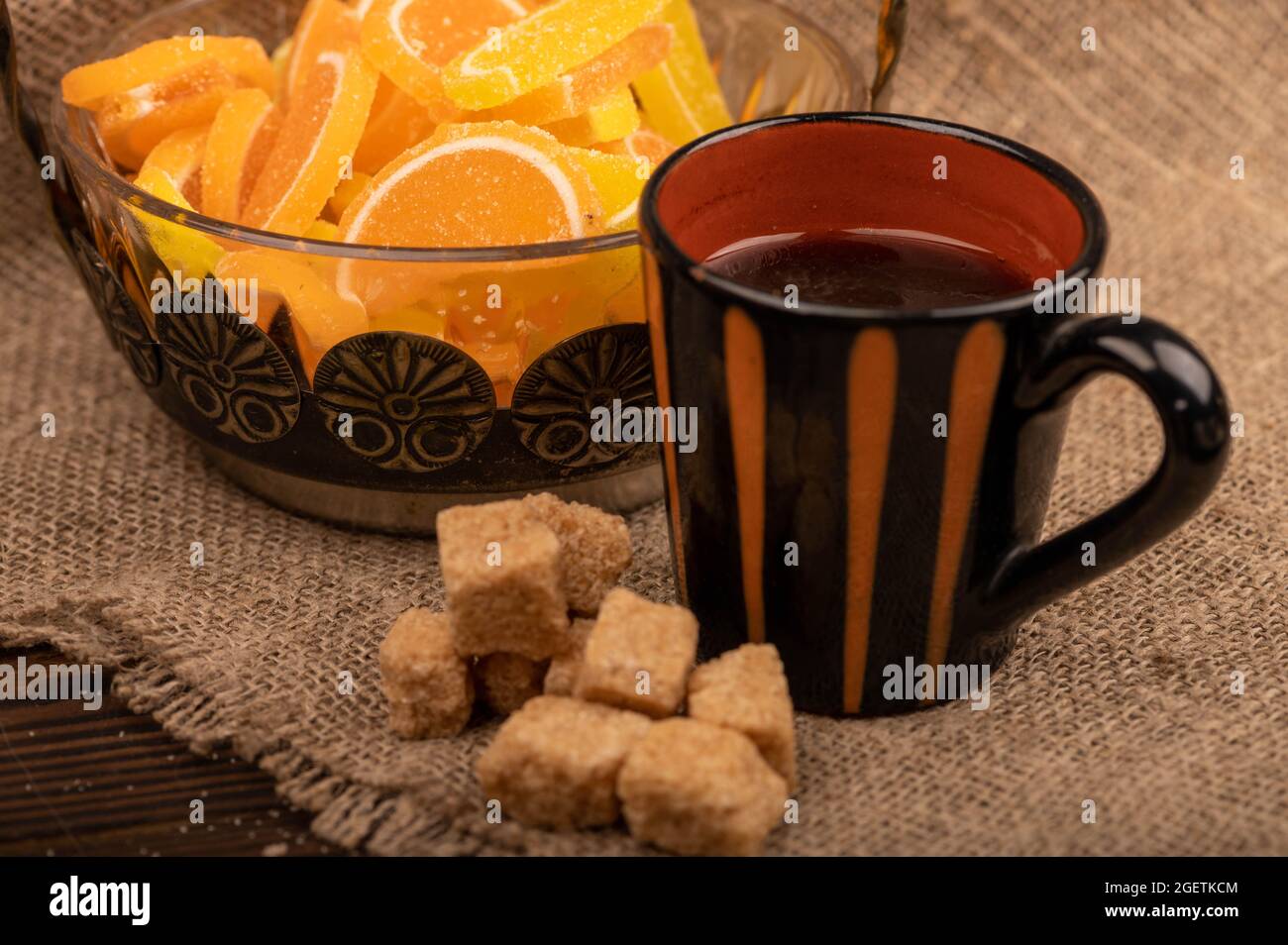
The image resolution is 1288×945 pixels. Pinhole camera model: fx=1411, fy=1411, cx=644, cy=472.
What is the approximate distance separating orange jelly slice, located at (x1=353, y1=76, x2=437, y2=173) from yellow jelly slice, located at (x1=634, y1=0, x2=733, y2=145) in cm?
22

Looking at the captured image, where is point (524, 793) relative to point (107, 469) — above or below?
below

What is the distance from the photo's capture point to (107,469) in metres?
1.29

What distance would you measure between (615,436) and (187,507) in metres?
0.40

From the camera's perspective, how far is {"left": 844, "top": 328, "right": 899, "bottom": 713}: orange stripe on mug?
824mm

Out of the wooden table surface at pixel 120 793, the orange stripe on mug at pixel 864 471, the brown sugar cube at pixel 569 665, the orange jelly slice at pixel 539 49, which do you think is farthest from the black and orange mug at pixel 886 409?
the wooden table surface at pixel 120 793

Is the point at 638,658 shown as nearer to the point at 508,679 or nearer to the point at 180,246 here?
the point at 508,679

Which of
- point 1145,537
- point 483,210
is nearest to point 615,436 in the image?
point 483,210

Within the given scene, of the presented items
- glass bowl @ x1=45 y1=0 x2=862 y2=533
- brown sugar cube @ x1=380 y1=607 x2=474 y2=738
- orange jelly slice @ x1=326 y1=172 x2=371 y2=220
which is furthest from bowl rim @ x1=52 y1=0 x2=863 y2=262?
brown sugar cube @ x1=380 y1=607 x2=474 y2=738

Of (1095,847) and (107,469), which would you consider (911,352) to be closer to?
(1095,847)

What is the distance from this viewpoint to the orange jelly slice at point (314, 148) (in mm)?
1146

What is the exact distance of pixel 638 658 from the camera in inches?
34.9

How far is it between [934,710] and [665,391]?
0.99ft

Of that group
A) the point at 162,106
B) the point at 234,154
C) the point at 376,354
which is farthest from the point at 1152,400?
the point at 162,106

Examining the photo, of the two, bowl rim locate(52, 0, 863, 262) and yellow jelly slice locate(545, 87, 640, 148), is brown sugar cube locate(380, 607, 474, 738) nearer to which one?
bowl rim locate(52, 0, 863, 262)
